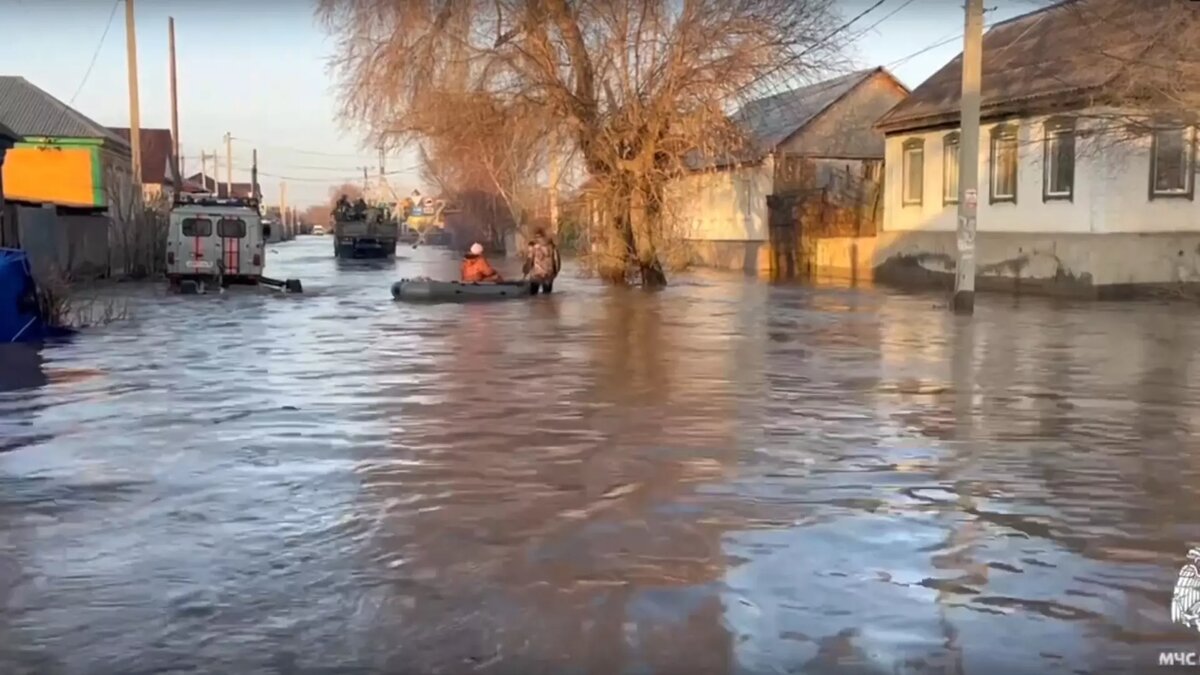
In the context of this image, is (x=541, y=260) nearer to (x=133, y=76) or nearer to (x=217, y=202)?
(x=217, y=202)

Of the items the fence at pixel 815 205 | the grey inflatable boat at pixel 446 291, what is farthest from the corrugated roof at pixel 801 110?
the grey inflatable boat at pixel 446 291

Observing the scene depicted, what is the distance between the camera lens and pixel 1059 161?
28.1 metres

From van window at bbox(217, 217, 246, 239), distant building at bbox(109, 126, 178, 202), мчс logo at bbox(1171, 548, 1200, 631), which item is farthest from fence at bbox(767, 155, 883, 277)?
distant building at bbox(109, 126, 178, 202)

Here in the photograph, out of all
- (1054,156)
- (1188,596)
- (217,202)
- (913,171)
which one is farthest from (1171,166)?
(1188,596)

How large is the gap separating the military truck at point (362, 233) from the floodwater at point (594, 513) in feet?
135

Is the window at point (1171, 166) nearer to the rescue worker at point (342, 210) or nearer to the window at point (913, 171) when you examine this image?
the window at point (913, 171)

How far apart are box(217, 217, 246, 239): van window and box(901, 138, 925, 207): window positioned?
1894 cm

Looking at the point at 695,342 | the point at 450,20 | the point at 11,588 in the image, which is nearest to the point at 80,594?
the point at 11,588

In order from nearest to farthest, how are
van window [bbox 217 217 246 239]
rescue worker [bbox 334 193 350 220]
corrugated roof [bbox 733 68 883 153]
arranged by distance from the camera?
van window [bbox 217 217 246 239], corrugated roof [bbox 733 68 883 153], rescue worker [bbox 334 193 350 220]

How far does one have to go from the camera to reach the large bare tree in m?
28.5

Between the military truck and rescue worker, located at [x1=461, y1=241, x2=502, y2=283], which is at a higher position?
the military truck

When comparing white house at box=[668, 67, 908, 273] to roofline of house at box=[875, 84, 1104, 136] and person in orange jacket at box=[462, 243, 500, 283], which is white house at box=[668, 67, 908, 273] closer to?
roofline of house at box=[875, 84, 1104, 136]

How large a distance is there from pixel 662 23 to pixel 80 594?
25.5m

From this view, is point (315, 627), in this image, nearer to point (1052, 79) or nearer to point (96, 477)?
point (96, 477)
